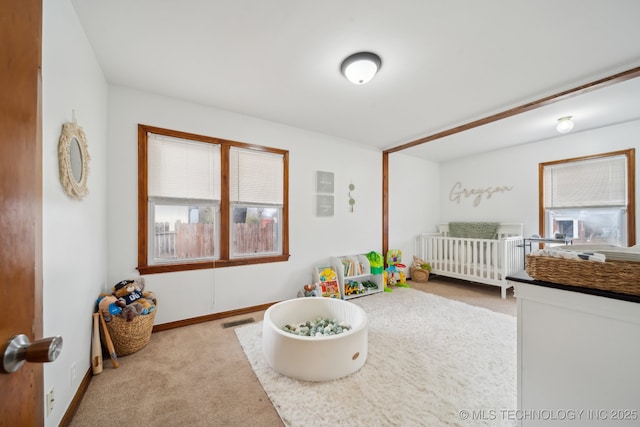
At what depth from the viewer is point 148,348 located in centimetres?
211

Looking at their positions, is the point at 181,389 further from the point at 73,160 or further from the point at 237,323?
the point at 73,160

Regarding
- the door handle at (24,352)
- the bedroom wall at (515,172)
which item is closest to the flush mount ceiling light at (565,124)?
the bedroom wall at (515,172)

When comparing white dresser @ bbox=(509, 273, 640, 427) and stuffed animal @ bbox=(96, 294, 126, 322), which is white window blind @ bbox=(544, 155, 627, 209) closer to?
white dresser @ bbox=(509, 273, 640, 427)

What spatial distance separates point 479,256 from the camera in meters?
3.89

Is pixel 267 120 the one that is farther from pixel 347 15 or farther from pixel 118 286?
pixel 118 286

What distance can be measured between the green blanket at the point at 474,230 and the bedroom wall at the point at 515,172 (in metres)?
0.18

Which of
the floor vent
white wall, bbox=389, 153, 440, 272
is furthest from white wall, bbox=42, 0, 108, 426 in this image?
white wall, bbox=389, 153, 440, 272

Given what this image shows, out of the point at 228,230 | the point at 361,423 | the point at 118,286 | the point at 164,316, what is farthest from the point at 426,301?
the point at 118,286

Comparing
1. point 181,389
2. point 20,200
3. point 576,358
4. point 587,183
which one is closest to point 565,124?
point 587,183

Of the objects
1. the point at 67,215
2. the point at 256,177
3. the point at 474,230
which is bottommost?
the point at 474,230

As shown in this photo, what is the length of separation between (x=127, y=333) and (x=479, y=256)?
4571 millimetres

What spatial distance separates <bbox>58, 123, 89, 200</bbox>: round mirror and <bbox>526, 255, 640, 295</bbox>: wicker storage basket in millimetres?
2507

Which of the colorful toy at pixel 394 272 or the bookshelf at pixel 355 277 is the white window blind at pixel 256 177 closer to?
the bookshelf at pixel 355 277

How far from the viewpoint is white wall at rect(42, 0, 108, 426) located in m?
1.20
